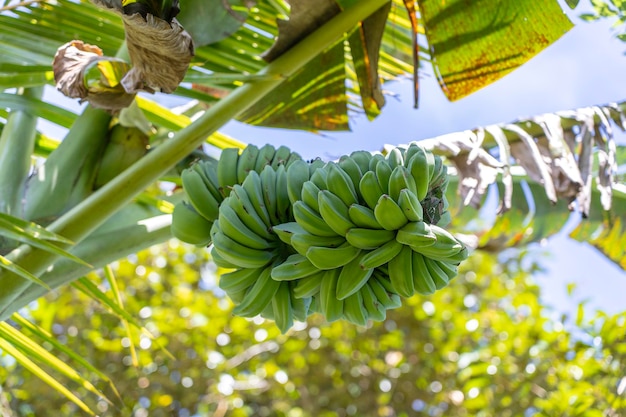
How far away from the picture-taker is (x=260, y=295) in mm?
1080

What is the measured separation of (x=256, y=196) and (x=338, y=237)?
0.49 feet

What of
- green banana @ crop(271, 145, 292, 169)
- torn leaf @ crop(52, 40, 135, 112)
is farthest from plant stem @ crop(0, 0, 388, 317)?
green banana @ crop(271, 145, 292, 169)

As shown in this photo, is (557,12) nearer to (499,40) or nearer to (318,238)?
(499,40)

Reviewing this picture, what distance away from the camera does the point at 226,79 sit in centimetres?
143

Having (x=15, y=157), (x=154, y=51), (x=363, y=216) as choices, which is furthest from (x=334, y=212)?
(x=15, y=157)

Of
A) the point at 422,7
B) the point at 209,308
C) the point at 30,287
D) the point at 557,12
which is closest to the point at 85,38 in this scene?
the point at 30,287

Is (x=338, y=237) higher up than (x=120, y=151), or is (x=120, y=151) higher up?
(x=338, y=237)

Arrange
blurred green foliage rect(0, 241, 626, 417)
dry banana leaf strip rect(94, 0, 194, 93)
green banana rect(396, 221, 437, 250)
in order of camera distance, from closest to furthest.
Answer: green banana rect(396, 221, 437, 250) < dry banana leaf strip rect(94, 0, 194, 93) < blurred green foliage rect(0, 241, 626, 417)

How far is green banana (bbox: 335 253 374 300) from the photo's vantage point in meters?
0.97

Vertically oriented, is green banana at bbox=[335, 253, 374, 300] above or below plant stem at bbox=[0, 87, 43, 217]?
above

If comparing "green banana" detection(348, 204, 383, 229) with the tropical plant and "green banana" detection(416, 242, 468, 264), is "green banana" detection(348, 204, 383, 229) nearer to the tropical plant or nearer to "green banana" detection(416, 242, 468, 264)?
"green banana" detection(416, 242, 468, 264)

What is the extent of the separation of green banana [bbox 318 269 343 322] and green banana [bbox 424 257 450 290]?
5.2 inches

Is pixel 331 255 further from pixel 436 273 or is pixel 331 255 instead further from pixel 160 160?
pixel 160 160

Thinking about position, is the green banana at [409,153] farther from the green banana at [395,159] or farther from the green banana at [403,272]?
the green banana at [403,272]
